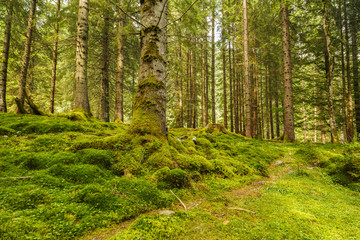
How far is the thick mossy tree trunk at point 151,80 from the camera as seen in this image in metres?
3.93

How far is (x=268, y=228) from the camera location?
77.0 inches

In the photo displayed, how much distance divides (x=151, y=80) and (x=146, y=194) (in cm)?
265

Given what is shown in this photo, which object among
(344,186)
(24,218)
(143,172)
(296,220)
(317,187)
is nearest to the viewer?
(24,218)

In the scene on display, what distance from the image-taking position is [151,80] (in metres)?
3.98

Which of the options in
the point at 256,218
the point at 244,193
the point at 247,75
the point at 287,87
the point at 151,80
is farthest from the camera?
the point at 247,75

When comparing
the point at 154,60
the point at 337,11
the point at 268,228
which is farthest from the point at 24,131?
the point at 337,11

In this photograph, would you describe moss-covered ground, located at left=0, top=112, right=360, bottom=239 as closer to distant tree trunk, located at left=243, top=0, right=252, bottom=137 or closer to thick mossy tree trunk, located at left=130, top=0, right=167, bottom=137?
thick mossy tree trunk, located at left=130, top=0, right=167, bottom=137

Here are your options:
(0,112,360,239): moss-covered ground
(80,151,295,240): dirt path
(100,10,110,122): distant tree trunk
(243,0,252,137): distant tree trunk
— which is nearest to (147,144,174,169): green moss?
(0,112,360,239): moss-covered ground

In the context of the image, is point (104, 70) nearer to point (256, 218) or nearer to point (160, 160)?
point (160, 160)

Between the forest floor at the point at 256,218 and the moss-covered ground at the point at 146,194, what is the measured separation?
13 millimetres

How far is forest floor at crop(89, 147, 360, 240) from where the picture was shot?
1.79 meters

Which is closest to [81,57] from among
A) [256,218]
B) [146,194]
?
[146,194]

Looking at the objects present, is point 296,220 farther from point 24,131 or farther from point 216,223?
point 24,131

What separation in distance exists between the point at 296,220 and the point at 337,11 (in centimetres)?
2203
